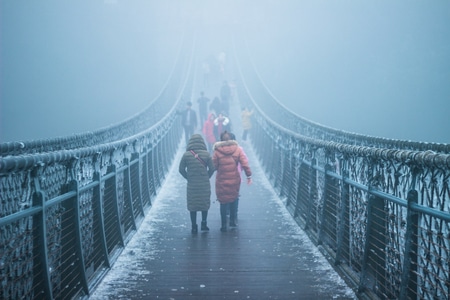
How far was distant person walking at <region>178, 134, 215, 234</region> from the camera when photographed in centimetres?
758

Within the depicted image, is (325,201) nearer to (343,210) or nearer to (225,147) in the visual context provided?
(343,210)

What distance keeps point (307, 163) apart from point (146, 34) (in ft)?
177

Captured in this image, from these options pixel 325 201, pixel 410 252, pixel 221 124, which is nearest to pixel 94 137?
pixel 221 124

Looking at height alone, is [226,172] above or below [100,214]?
above

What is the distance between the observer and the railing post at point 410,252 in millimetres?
3727

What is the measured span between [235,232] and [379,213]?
3.39 meters

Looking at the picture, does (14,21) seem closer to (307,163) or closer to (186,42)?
(186,42)

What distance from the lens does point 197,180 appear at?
7645mm

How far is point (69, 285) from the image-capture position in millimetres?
4570

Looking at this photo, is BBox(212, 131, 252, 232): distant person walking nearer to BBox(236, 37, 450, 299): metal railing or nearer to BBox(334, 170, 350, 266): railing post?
BBox(236, 37, 450, 299): metal railing

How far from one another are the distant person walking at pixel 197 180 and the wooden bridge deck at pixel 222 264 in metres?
0.36

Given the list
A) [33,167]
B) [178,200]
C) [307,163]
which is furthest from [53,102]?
[33,167]

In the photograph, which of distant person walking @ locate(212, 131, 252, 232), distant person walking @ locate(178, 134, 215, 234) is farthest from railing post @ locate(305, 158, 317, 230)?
distant person walking @ locate(178, 134, 215, 234)

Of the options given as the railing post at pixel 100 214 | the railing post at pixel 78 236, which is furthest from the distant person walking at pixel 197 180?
the railing post at pixel 78 236
